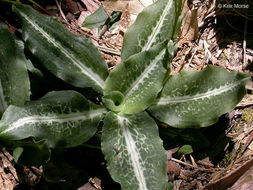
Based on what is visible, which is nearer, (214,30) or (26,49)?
(26,49)

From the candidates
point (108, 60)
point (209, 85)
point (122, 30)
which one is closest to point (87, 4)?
point (122, 30)

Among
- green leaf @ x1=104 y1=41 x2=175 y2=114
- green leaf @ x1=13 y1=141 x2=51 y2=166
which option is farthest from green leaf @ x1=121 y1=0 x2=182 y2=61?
green leaf @ x1=13 y1=141 x2=51 y2=166

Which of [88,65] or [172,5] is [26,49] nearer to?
[88,65]

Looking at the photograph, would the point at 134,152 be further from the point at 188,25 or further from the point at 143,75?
the point at 188,25

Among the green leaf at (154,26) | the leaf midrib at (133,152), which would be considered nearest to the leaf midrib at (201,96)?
the leaf midrib at (133,152)

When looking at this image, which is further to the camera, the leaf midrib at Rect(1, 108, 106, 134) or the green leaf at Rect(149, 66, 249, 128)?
A: the green leaf at Rect(149, 66, 249, 128)

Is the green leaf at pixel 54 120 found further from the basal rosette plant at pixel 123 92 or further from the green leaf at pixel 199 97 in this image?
the green leaf at pixel 199 97

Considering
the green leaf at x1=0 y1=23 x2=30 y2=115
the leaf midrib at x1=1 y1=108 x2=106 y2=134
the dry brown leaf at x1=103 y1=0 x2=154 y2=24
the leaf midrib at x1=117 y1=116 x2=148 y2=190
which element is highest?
the dry brown leaf at x1=103 y1=0 x2=154 y2=24

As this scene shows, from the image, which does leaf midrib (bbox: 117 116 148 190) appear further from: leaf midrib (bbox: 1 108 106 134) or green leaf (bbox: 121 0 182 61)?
green leaf (bbox: 121 0 182 61)
